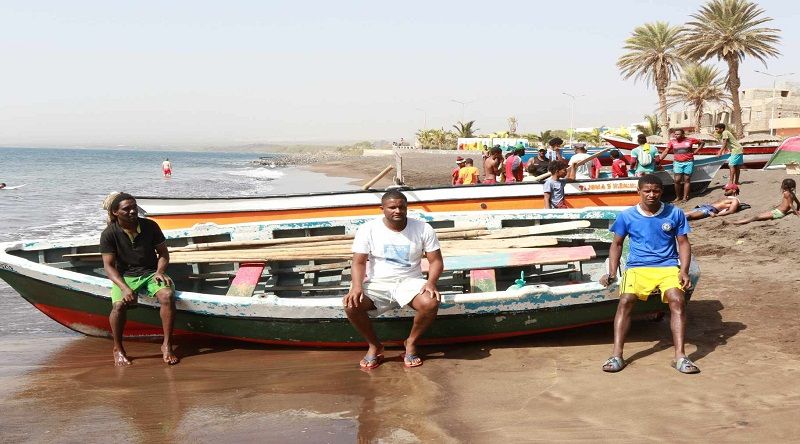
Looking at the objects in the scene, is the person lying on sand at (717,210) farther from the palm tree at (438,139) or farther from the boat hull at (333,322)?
the palm tree at (438,139)

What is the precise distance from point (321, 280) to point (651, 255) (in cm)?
373

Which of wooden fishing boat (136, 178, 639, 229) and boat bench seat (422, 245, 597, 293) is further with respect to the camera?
wooden fishing boat (136, 178, 639, 229)

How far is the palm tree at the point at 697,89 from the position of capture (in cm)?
4891

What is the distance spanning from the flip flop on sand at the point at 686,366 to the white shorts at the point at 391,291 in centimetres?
203

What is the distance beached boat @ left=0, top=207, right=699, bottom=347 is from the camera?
6.12m

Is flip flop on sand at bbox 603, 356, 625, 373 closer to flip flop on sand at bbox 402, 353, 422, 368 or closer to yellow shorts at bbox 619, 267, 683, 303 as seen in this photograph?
yellow shorts at bbox 619, 267, 683, 303

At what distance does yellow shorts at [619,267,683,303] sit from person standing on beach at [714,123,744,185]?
11.0 meters

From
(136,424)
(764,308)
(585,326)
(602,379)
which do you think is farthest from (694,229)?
(136,424)

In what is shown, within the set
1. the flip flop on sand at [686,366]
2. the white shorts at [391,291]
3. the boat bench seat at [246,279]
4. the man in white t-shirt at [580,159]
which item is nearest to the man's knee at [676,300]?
the flip flop on sand at [686,366]

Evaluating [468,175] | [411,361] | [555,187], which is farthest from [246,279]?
[468,175]

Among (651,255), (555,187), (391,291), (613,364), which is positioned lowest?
(613,364)

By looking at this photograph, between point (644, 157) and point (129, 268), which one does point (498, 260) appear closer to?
point (129, 268)

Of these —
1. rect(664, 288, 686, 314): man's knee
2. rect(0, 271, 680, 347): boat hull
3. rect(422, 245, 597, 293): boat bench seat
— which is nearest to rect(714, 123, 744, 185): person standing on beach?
rect(422, 245, 597, 293): boat bench seat

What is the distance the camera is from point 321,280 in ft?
26.1
